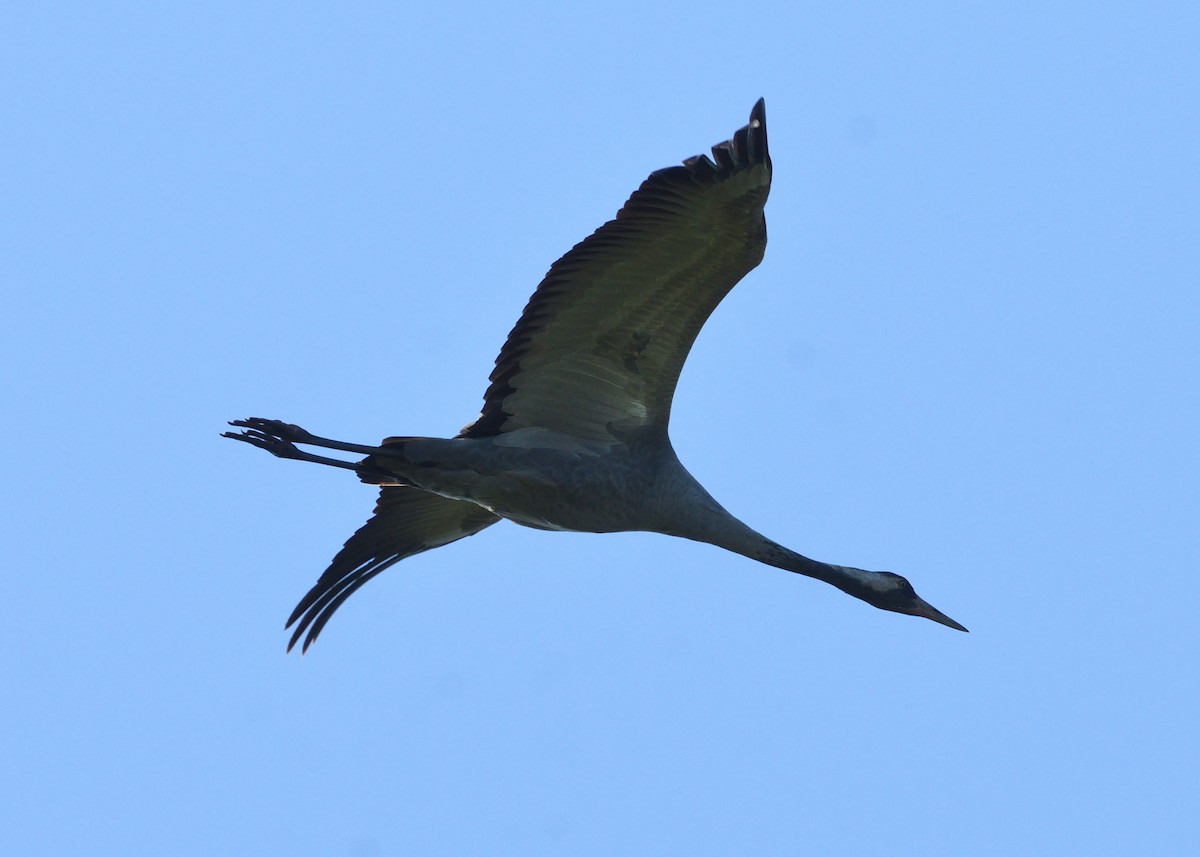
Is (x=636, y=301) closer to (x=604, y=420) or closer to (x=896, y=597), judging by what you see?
(x=604, y=420)

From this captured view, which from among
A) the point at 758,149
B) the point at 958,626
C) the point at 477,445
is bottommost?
the point at 958,626

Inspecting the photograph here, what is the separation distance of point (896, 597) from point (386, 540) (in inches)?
151

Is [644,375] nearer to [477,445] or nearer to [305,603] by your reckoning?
[477,445]

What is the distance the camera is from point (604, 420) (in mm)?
12141

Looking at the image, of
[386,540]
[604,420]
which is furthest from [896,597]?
[386,540]

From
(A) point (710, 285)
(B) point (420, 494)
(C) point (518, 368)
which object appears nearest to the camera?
(A) point (710, 285)

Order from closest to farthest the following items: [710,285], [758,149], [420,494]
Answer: [758,149]
[710,285]
[420,494]

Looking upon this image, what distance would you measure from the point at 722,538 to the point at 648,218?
97.4 inches

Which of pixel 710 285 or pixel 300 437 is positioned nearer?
pixel 710 285

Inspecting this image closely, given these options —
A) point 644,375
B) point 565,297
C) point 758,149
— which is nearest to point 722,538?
point 644,375

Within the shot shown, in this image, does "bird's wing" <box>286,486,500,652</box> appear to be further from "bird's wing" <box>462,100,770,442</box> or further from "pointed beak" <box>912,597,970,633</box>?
"pointed beak" <box>912,597,970,633</box>

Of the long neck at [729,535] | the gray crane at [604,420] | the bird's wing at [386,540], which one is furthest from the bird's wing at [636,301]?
the bird's wing at [386,540]

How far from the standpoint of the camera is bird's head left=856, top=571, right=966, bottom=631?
41.8 feet

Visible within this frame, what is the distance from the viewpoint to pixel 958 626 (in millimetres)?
12750
